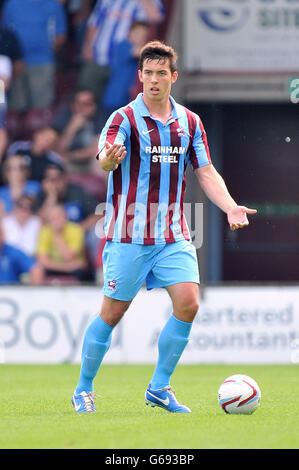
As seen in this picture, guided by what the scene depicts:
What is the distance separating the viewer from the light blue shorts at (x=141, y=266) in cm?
600

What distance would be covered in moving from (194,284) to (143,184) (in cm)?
65

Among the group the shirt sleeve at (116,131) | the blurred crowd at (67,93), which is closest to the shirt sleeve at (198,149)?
the shirt sleeve at (116,131)

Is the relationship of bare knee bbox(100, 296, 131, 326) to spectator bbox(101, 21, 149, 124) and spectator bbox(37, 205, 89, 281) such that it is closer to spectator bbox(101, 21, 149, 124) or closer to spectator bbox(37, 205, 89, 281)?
spectator bbox(37, 205, 89, 281)

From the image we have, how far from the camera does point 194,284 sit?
6.04 m

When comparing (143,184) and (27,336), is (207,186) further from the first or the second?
(27,336)

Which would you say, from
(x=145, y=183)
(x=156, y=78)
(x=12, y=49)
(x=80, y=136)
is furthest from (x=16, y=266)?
(x=156, y=78)

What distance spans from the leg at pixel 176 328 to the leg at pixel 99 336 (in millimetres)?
287

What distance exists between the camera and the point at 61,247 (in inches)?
523

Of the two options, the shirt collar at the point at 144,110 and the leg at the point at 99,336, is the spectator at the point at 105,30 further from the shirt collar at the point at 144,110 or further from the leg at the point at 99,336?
the leg at the point at 99,336

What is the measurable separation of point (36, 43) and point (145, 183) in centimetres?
851

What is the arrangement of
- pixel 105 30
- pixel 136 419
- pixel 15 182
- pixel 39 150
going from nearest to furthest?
pixel 136 419 → pixel 15 182 → pixel 39 150 → pixel 105 30

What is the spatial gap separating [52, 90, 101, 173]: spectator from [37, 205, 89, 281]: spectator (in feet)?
2.57

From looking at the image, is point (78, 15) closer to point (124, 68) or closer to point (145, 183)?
point (124, 68)
